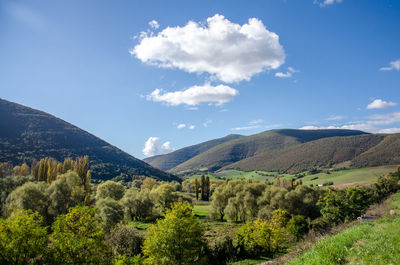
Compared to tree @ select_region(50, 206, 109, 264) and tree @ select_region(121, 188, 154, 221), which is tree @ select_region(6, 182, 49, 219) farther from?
tree @ select_region(50, 206, 109, 264)

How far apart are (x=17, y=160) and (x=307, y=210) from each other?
7487 inches

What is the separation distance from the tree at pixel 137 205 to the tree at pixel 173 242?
43.1 m

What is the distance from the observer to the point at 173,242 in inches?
1237

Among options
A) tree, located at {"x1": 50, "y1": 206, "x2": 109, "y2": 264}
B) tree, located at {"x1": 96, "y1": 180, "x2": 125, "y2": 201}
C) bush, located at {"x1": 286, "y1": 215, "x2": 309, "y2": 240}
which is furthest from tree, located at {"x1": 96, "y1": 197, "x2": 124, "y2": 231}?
bush, located at {"x1": 286, "y1": 215, "x2": 309, "y2": 240}

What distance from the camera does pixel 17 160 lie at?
6152 inches

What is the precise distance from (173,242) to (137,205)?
157ft

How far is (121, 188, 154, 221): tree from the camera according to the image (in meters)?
72.8

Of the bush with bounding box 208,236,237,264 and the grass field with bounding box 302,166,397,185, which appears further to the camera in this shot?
the grass field with bounding box 302,166,397,185

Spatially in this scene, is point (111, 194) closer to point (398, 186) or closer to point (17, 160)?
point (398, 186)

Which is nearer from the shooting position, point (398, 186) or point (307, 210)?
point (307, 210)

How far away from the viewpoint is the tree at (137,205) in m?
72.8

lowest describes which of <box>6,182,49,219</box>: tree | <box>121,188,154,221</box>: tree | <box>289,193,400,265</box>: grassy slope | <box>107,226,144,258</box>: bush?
<box>121,188,154,221</box>: tree

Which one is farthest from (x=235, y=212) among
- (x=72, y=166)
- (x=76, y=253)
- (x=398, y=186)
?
(x=72, y=166)

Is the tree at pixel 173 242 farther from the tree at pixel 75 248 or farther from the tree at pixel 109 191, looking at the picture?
the tree at pixel 109 191
